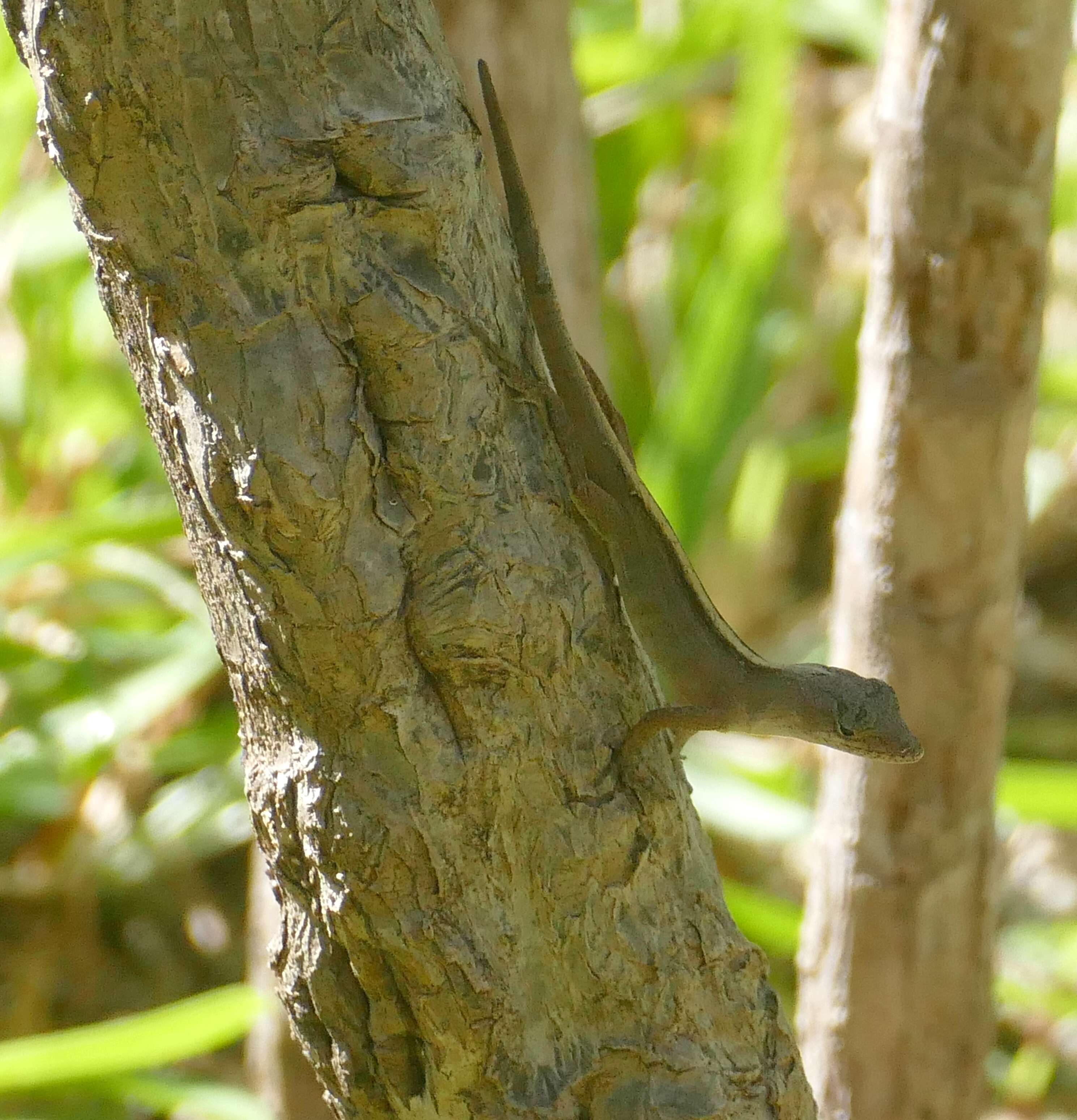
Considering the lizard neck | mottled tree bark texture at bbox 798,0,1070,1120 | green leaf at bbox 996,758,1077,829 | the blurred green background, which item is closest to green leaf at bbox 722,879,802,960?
the blurred green background

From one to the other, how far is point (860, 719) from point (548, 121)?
136 cm

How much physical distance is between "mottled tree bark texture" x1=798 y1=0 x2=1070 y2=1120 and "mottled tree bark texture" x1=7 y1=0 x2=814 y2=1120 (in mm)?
740

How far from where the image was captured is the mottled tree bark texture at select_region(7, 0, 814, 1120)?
1.24 m

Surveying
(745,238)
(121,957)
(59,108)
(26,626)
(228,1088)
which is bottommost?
(228,1088)

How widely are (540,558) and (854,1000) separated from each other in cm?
135

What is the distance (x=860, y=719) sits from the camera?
79.6 inches

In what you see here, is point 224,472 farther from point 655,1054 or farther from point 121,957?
point 121,957

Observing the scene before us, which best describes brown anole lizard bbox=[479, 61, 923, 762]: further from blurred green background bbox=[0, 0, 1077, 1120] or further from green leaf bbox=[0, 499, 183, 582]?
green leaf bbox=[0, 499, 183, 582]

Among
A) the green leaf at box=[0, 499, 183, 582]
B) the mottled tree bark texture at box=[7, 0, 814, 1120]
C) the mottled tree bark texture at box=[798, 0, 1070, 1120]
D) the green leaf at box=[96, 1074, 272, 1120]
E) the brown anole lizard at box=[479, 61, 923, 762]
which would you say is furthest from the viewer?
the green leaf at box=[0, 499, 183, 582]

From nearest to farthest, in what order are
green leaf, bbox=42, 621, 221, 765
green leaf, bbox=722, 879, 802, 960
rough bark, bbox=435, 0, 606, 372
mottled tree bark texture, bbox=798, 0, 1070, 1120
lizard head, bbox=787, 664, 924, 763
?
mottled tree bark texture, bbox=798, 0, 1070, 1120
lizard head, bbox=787, 664, 924, 763
rough bark, bbox=435, 0, 606, 372
green leaf, bbox=722, 879, 802, 960
green leaf, bbox=42, 621, 221, 765

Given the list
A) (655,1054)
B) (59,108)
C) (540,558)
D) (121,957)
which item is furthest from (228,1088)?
(59,108)

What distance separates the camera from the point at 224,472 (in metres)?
1.29

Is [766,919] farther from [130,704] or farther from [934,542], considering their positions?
[130,704]

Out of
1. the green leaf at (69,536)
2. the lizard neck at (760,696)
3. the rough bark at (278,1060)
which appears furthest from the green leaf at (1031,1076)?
the green leaf at (69,536)
